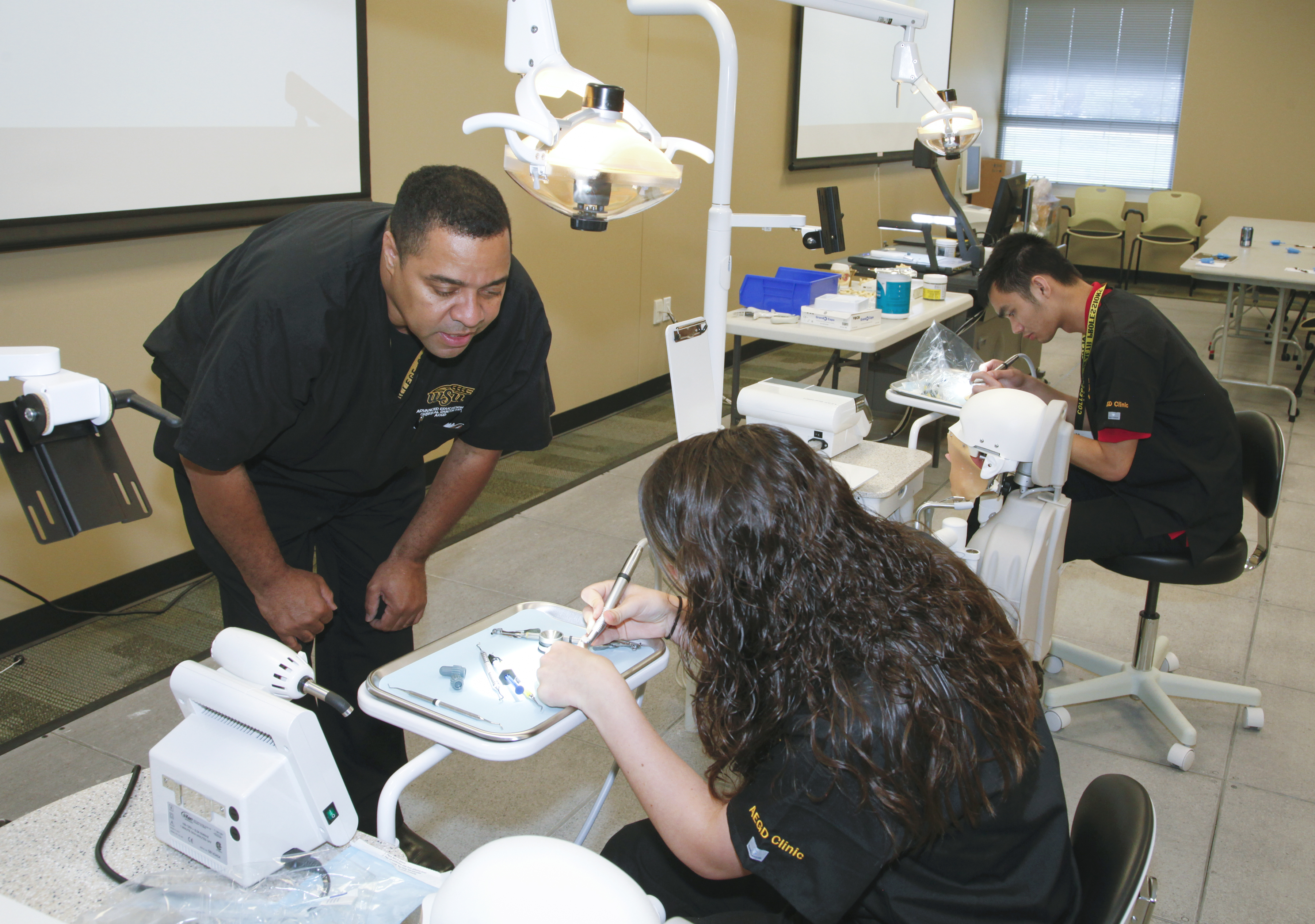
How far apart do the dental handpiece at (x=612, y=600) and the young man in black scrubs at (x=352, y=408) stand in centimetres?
43

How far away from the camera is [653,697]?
8.05 feet

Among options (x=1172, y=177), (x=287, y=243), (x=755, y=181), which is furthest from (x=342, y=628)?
(x=1172, y=177)

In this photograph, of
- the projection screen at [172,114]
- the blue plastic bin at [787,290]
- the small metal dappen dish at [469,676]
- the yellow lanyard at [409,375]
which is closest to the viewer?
the small metal dappen dish at [469,676]

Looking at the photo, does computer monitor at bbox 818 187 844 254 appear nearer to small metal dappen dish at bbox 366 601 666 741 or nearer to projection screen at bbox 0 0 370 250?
projection screen at bbox 0 0 370 250

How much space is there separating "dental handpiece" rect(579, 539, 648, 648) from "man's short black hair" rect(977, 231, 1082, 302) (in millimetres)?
1560

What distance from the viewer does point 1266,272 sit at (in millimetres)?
4934

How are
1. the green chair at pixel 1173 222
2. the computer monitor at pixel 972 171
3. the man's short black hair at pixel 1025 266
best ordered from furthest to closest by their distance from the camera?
the green chair at pixel 1173 222
the computer monitor at pixel 972 171
the man's short black hair at pixel 1025 266

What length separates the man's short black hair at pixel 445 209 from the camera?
4.36 ft

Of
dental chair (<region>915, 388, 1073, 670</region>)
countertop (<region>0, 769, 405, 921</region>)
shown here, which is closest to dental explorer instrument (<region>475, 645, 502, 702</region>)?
countertop (<region>0, 769, 405, 921</region>)

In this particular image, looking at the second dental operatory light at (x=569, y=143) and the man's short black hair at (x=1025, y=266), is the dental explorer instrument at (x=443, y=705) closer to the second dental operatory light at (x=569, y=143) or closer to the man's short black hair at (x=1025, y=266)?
the second dental operatory light at (x=569, y=143)

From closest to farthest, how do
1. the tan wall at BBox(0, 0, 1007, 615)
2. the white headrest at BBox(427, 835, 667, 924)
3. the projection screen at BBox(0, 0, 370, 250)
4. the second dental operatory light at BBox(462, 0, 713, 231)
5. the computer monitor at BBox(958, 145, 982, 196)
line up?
the white headrest at BBox(427, 835, 667, 924)
the second dental operatory light at BBox(462, 0, 713, 231)
the projection screen at BBox(0, 0, 370, 250)
the tan wall at BBox(0, 0, 1007, 615)
the computer monitor at BBox(958, 145, 982, 196)

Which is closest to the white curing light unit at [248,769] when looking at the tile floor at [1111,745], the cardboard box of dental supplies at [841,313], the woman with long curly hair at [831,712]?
the woman with long curly hair at [831,712]

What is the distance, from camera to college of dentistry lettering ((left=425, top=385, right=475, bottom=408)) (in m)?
1.61

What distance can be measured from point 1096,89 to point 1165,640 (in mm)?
7628
